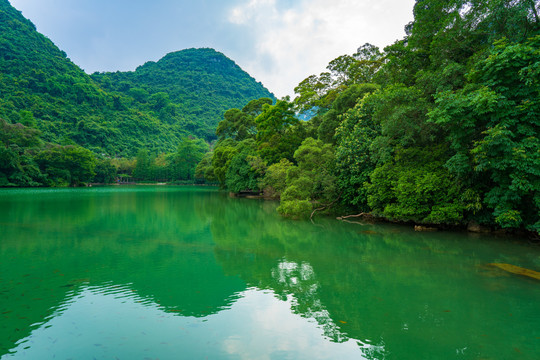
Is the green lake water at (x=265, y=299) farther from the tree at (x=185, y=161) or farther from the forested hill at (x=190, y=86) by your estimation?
the forested hill at (x=190, y=86)

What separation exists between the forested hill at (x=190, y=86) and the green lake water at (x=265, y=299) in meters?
103

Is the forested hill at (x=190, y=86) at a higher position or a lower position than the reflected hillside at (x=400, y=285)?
higher

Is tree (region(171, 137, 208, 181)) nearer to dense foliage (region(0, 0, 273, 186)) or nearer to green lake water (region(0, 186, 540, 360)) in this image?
dense foliage (region(0, 0, 273, 186))

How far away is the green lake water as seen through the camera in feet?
12.9

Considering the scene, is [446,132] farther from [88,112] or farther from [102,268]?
[88,112]

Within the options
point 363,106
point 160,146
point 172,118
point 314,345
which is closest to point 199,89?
point 172,118

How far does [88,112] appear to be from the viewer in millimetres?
85812

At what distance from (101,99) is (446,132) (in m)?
102

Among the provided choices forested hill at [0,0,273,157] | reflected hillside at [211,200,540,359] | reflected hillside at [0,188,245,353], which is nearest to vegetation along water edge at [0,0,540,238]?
reflected hillside at [211,200,540,359]

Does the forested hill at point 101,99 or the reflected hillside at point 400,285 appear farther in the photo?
the forested hill at point 101,99

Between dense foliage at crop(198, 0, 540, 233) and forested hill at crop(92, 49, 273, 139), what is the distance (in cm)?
9653

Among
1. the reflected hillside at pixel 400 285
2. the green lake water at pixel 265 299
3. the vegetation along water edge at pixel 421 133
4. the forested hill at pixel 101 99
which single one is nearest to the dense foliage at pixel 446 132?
→ the vegetation along water edge at pixel 421 133

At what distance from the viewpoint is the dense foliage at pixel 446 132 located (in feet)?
28.8

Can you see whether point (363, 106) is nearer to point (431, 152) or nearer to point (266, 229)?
point (431, 152)
